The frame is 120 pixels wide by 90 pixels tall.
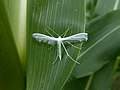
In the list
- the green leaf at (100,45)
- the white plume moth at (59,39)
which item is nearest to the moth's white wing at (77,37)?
the white plume moth at (59,39)

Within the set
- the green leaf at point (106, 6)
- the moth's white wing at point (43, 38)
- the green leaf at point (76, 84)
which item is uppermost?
the moth's white wing at point (43, 38)

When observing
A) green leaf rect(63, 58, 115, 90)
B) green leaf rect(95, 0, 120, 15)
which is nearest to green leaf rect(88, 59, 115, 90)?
green leaf rect(63, 58, 115, 90)

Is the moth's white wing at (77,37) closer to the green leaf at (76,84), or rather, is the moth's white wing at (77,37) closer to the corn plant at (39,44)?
the corn plant at (39,44)

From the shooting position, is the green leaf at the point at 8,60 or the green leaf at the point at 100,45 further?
the green leaf at the point at 100,45

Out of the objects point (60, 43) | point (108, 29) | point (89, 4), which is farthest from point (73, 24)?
point (89, 4)

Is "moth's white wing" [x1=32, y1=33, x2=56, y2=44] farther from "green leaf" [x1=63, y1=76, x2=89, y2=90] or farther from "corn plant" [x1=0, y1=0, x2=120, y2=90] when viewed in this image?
"green leaf" [x1=63, y1=76, x2=89, y2=90]

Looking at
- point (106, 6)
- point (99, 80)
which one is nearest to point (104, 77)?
point (99, 80)
